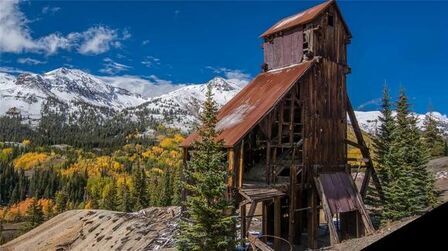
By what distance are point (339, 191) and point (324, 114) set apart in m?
5.32

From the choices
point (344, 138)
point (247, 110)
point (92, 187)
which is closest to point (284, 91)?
point (247, 110)

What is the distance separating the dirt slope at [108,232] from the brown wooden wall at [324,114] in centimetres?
1215

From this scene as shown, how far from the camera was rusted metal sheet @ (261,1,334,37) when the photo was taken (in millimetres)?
28812

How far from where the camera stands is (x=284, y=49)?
30438 millimetres

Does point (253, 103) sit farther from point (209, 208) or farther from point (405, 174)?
point (405, 174)

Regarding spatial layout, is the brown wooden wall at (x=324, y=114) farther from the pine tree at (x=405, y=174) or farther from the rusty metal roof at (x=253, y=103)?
the pine tree at (x=405, y=174)

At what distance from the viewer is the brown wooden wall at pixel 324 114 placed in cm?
2781

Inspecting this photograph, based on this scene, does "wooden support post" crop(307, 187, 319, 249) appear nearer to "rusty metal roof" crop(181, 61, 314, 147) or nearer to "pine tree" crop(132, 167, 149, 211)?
"rusty metal roof" crop(181, 61, 314, 147)

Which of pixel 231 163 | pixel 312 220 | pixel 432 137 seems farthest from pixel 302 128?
pixel 432 137

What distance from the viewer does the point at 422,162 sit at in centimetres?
3669

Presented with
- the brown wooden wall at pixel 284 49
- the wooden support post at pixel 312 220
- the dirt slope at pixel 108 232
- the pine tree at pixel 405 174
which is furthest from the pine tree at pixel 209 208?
the pine tree at pixel 405 174

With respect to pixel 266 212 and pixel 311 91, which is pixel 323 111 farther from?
pixel 266 212

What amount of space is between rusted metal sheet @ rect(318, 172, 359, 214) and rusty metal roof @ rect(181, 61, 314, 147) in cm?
653

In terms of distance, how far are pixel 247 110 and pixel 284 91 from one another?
106 inches
